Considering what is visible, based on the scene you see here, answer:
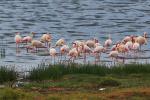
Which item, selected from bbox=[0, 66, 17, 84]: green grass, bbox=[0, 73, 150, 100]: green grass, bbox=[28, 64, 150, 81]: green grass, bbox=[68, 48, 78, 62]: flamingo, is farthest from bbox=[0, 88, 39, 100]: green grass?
bbox=[68, 48, 78, 62]: flamingo

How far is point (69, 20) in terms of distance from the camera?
4712cm

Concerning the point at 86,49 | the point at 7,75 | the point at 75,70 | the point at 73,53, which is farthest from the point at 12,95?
the point at 86,49

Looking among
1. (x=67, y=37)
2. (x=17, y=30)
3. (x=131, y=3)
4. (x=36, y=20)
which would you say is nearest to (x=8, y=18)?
(x=36, y=20)

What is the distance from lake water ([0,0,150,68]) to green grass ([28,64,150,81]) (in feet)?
19.6

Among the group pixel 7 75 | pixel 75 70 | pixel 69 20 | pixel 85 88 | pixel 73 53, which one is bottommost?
pixel 85 88

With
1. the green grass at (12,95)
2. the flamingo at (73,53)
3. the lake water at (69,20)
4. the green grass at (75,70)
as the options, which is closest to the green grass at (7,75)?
the green grass at (75,70)

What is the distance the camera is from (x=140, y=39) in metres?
30.8

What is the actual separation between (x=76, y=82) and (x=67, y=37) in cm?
1885

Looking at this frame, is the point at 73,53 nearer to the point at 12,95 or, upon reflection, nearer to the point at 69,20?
the point at 12,95

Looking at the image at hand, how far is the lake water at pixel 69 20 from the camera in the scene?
125 ft

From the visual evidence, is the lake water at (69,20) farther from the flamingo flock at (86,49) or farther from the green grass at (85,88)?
the green grass at (85,88)

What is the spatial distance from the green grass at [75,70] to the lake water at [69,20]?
599 cm

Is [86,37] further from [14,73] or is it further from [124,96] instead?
[124,96]

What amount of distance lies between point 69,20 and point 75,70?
84.2 ft
